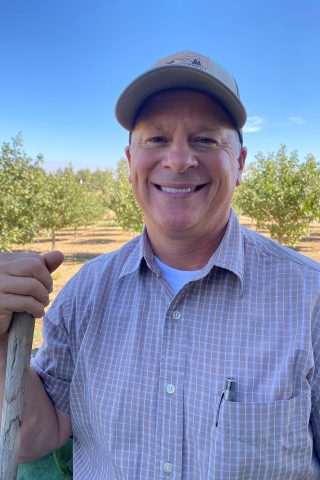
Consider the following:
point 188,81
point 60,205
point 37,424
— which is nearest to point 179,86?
point 188,81

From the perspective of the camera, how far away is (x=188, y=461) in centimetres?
144

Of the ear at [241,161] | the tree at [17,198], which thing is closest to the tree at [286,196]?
the tree at [17,198]

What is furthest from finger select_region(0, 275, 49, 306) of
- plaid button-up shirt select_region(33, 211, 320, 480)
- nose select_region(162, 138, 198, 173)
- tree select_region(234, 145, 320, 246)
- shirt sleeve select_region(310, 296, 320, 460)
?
tree select_region(234, 145, 320, 246)

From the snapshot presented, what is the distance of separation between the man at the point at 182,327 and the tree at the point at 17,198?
466 inches

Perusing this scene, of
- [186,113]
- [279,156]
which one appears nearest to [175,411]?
[186,113]

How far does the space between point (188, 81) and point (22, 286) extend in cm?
108

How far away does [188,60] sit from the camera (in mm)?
1612

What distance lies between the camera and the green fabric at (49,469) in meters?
1.89

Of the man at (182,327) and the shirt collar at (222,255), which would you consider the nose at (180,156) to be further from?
the shirt collar at (222,255)

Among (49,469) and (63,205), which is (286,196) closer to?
(63,205)

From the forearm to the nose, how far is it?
1113mm

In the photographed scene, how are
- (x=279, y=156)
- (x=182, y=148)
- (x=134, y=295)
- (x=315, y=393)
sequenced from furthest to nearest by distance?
(x=279, y=156) < (x=134, y=295) < (x=182, y=148) < (x=315, y=393)

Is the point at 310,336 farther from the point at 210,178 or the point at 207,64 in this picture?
the point at 207,64

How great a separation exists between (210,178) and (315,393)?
0.97 m
